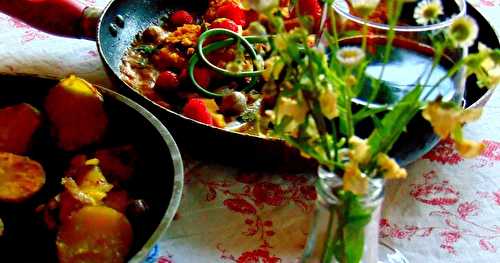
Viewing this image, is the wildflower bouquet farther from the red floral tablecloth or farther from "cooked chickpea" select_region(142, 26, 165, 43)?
"cooked chickpea" select_region(142, 26, 165, 43)

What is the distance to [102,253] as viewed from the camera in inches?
24.8

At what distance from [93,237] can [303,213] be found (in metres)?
0.23

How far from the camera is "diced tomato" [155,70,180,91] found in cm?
92

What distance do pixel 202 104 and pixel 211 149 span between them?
11cm

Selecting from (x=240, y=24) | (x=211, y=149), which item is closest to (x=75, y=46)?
(x=240, y=24)

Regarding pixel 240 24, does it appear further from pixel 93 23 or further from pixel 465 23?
pixel 465 23

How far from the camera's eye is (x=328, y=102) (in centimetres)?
42

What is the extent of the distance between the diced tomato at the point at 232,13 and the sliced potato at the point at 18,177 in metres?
0.42

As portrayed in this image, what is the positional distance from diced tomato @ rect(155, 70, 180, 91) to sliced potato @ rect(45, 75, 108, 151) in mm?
182

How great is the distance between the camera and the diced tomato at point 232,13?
1.04 meters

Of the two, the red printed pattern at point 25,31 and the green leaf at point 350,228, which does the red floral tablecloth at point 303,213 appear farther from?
the red printed pattern at point 25,31

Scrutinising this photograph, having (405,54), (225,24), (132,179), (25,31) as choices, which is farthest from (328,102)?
(25,31)

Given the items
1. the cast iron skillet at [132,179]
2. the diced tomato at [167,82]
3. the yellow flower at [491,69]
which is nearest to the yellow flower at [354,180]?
the yellow flower at [491,69]

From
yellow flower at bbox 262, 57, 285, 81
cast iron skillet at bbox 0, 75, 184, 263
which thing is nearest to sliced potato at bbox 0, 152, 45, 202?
Answer: cast iron skillet at bbox 0, 75, 184, 263
